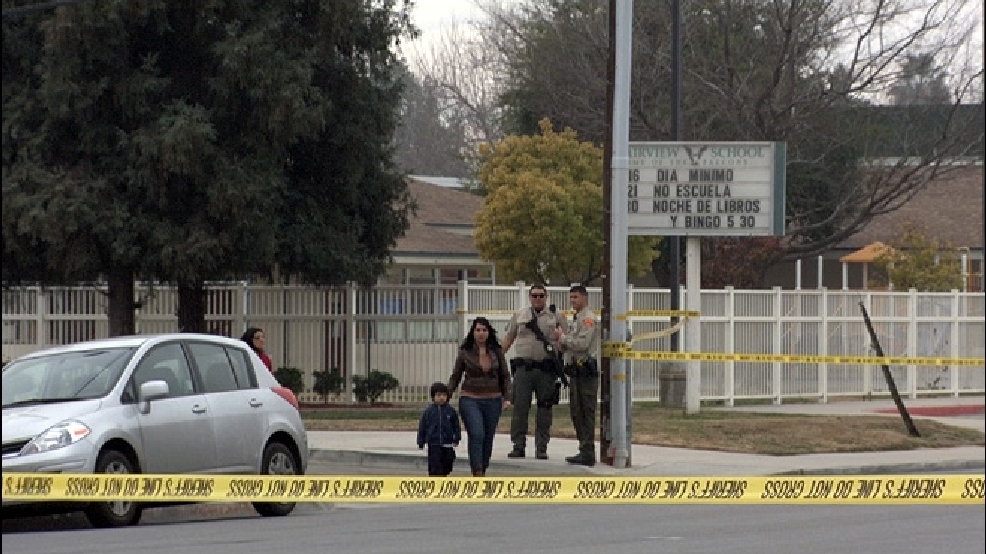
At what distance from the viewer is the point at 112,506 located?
45.0 feet

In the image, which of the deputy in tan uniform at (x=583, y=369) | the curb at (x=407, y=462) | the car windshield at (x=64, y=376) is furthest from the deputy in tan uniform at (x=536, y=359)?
the car windshield at (x=64, y=376)

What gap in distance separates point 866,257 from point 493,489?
34.8m

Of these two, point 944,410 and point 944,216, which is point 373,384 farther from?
point 944,216

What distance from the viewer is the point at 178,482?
13070 mm

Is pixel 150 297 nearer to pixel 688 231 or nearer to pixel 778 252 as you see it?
pixel 688 231

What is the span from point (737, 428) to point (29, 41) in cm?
1243

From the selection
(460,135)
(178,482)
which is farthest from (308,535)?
(460,135)

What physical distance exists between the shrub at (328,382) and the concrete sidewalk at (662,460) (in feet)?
18.5

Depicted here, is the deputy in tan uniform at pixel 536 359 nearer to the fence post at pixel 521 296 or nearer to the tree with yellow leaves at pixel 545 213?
the fence post at pixel 521 296

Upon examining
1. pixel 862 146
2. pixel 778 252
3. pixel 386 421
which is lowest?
pixel 386 421

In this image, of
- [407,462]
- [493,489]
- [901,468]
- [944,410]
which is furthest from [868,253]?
[493,489]

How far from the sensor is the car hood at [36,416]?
1333cm

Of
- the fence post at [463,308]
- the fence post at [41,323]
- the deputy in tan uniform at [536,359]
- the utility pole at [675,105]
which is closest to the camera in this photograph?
the deputy in tan uniform at [536,359]

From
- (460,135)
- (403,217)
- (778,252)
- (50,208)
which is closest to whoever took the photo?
(50,208)
